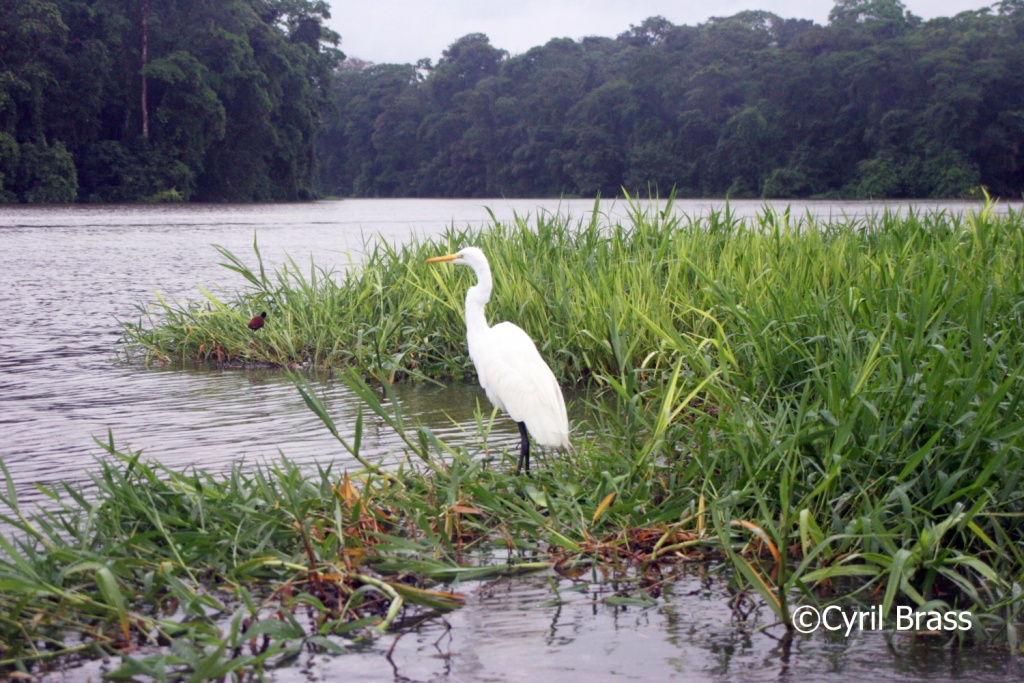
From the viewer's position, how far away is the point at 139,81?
158 feet

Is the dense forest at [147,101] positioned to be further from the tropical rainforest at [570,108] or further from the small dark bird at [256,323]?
the small dark bird at [256,323]

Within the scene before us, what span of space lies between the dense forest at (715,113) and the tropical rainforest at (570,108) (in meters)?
0.14

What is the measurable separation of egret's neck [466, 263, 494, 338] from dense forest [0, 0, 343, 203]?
40.8 m

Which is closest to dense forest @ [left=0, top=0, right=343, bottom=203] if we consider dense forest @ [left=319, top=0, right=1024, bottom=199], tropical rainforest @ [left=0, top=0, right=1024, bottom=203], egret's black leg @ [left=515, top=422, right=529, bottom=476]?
tropical rainforest @ [left=0, top=0, right=1024, bottom=203]

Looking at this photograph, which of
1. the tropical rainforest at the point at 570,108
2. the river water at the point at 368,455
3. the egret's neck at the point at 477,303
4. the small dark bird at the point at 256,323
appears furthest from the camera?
the tropical rainforest at the point at 570,108

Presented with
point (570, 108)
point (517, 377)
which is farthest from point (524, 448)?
point (570, 108)

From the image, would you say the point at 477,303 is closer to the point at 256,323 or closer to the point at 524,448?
the point at 524,448

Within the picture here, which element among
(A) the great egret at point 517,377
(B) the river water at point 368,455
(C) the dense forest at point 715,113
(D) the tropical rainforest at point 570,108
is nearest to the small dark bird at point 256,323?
(B) the river water at point 368,455

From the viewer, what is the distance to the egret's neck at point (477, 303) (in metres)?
4.82

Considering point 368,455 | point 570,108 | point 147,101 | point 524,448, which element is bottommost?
point 368,455

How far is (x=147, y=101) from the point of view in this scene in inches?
1905

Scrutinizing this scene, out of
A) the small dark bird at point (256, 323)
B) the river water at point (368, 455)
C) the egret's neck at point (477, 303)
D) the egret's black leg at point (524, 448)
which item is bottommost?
the river water at point (368, 455)

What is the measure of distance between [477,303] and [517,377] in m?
0.66

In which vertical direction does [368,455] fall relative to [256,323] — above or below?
below
